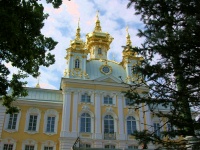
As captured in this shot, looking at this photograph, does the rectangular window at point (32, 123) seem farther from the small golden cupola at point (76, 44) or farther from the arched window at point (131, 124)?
the arched window at point (131, 124)

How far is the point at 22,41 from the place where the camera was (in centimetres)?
1095

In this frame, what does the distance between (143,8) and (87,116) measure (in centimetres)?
1678

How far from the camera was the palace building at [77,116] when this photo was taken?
24.5 m

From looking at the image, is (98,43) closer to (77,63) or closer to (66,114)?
(77,63)

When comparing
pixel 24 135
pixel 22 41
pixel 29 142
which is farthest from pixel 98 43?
pixel 22 41

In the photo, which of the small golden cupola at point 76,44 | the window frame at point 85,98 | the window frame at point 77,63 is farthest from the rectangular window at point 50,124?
the small golden cupola at point 76,44

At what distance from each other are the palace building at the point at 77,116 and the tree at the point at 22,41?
11.6 m

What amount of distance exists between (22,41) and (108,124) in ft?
56.9

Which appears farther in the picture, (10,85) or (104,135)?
(104,135)

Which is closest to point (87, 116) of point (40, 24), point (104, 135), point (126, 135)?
point (104, 135)

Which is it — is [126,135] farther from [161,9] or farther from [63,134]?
[161,9]

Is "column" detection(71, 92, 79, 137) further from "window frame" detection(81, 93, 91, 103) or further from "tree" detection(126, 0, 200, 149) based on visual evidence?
"tree" detection(126, 0, 200, 149)

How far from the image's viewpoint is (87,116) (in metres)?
26.3

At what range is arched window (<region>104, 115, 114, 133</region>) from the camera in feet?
85.1
